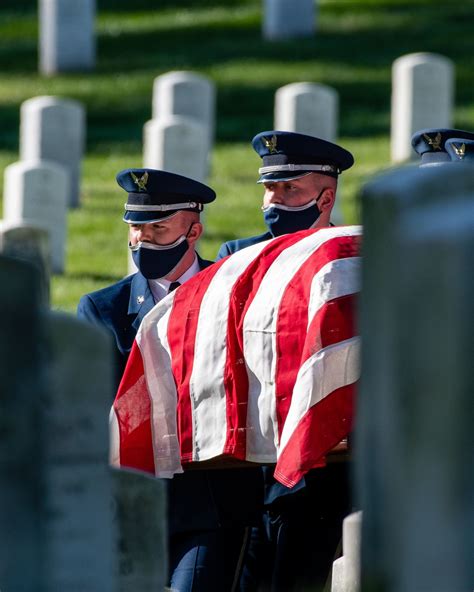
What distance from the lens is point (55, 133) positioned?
13719 millimetres

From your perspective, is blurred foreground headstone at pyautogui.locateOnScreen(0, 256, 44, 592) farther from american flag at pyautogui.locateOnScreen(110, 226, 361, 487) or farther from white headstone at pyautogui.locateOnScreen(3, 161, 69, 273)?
white headstone at pyautogui.locateOnScreen(3, 161, 69, 273)

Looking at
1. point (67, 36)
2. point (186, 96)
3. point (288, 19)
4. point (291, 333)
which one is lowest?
point (291, 333)

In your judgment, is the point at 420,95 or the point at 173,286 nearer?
the point at 173,286

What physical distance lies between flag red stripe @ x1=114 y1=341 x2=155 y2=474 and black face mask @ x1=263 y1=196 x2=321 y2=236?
1.31 m

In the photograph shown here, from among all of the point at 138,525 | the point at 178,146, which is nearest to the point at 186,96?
the point at 178,146

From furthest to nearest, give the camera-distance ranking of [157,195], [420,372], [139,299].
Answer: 1. [157,195]
2. [139,299]
3. [420,372]

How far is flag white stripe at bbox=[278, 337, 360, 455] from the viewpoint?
4836mm

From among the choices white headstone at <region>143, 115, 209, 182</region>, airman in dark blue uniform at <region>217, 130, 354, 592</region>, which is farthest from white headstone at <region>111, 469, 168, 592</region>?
white headstone at <region>143, 115, 209, 182</region>

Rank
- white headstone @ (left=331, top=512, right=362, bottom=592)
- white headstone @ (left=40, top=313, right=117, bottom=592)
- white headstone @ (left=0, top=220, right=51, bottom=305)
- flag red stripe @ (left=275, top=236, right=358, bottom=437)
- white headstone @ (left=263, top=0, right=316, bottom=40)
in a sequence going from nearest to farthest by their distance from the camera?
white headstone @ (left=40, top=313, right=117, bottom=592)
white headstone @ (left=331, top=512, right=362, bottom=592)
flag red stripe @ (left=275, top=236, right=358, bottom=437)
white headstone @ (left=0, top=220, right=51, bottom=305)
white headstone @ (left=263, top=0, right=316, bottom=40)

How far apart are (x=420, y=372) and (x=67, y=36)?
15.9m

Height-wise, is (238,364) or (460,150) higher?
(460,150)

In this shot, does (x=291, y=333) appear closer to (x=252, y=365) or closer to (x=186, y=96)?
(x=252, y=365)

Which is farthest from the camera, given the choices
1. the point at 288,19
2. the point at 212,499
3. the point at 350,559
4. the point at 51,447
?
the point at 288,19

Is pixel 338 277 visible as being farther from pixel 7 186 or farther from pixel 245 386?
pixel 7 186
